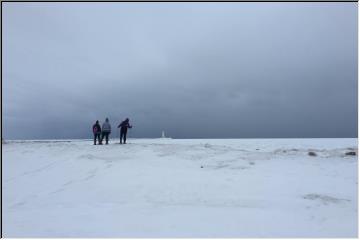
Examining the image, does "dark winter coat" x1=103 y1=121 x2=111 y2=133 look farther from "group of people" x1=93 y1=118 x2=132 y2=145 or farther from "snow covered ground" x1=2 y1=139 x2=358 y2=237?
"snow covered ground" x1=2 y1=139 x2=358 y2=237

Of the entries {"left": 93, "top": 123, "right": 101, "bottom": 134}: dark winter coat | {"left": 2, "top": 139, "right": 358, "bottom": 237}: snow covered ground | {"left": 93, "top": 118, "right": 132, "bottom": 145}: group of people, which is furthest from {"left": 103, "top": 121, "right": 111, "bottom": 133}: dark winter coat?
{"left": 2, "top": 139, "right": 358, "bottom": 237}: snow covered ground

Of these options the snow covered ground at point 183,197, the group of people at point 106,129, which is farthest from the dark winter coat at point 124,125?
the snow covered ground at point 183,197

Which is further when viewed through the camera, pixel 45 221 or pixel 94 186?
pixel 94 186

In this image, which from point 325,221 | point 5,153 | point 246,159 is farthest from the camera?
point 5,153

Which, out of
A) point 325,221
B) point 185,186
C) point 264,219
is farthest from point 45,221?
point 325,221

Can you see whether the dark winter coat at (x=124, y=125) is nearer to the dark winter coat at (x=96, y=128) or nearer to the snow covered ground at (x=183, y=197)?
the dark winter coat at (x=96, y=128)

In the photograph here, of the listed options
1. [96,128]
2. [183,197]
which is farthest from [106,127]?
[183,197]

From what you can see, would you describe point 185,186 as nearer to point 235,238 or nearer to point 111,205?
point 111,205

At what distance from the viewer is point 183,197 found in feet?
27.6

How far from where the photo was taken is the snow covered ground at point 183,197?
6.30m

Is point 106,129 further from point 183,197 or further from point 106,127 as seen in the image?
point 183,197

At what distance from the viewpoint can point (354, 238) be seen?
5.73 m

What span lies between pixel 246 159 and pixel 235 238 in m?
8.62

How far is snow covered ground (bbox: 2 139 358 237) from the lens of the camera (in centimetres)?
630
